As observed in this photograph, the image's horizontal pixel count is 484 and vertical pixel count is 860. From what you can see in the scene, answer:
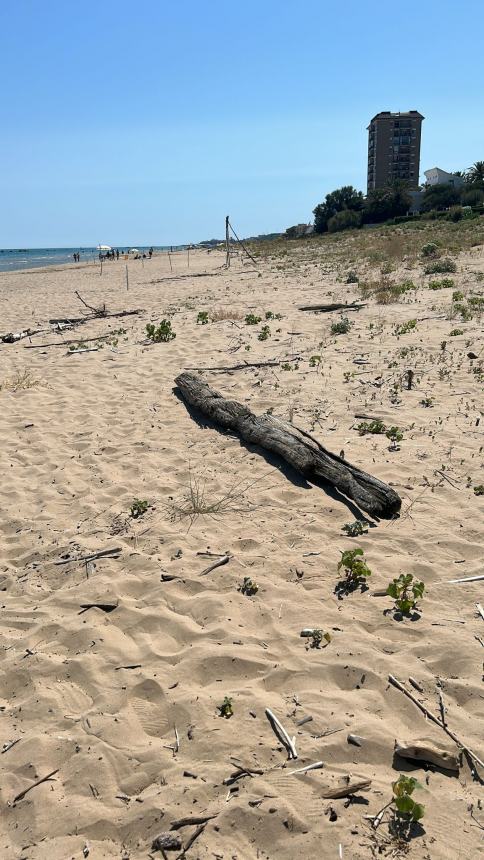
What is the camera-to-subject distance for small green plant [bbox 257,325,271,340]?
10.3 meters

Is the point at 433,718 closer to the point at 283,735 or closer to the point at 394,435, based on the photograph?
the point at 283,735

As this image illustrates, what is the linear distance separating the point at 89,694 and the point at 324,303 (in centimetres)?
1155

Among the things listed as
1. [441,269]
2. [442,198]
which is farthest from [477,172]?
[441,269]

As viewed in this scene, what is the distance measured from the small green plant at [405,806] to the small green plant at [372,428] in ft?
13.4

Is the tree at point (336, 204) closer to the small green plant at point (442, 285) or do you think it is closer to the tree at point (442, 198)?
the tree at point (442, 198)

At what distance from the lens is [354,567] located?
12.4 feet

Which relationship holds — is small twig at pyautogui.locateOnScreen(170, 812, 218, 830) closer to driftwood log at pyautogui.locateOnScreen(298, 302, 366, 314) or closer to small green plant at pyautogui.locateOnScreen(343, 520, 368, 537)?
small green plant at pyautogui.locateOnScreen(343, 520, 368, 537)

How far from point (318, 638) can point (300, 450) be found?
2.21 metres

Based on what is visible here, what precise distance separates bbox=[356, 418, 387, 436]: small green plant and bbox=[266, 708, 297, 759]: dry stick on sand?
12.2 ft

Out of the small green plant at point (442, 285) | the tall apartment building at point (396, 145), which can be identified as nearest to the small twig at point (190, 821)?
the small green plant at point (442, 285)

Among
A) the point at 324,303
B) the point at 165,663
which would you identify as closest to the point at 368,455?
the point at 165,663

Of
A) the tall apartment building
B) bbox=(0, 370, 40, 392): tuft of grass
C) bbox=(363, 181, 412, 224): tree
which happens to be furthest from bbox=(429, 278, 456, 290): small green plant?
the tall apartment building

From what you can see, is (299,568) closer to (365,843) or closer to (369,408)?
(365,843)

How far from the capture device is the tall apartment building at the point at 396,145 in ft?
333
